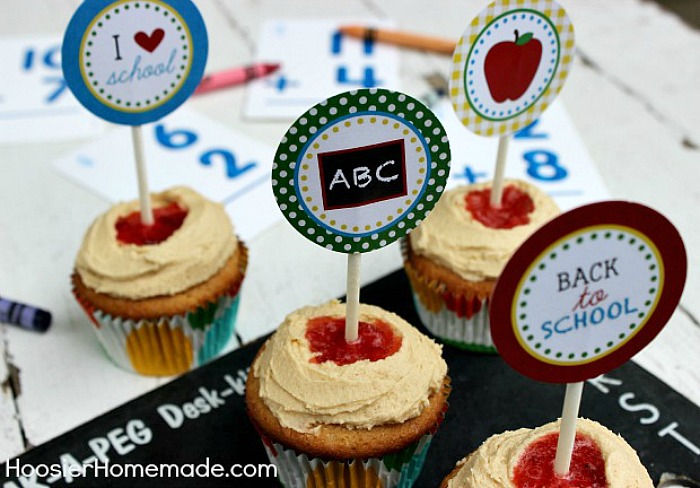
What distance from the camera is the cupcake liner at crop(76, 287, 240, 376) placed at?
1619 millimetres

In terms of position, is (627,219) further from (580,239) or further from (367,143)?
(367,143)

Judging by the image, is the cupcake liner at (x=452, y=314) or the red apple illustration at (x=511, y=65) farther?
the cupcake liner at (x=452, y=314)

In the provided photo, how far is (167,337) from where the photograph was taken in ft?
5.40

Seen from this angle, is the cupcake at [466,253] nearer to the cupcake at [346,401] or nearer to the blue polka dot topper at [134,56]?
the cupcake at [346,401]

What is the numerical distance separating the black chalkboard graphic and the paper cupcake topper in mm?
319

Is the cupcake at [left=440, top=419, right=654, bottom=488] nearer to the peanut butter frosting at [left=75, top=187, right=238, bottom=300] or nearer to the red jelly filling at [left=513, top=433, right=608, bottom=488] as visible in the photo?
the red jelly filling at [left=513, top=433, right=608, bottom=488]

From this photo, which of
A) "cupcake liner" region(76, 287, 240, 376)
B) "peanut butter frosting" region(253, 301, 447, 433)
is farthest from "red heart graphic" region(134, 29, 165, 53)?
"peanut butter frosting" region(253, 301, 447, 433)

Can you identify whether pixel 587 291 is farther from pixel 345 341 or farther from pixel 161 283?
pixel 161 283

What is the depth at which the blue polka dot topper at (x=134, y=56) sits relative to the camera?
4.96 feet

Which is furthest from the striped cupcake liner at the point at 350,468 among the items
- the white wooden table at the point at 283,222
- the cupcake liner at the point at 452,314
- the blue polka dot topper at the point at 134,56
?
the blue polka dot topper at the point at 134,56

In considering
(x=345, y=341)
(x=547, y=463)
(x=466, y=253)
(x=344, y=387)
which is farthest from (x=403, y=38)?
(x=547, y=463)

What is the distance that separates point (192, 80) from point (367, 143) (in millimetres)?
541

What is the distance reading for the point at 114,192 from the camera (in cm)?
214

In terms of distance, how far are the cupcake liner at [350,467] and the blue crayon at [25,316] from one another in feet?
1.95
